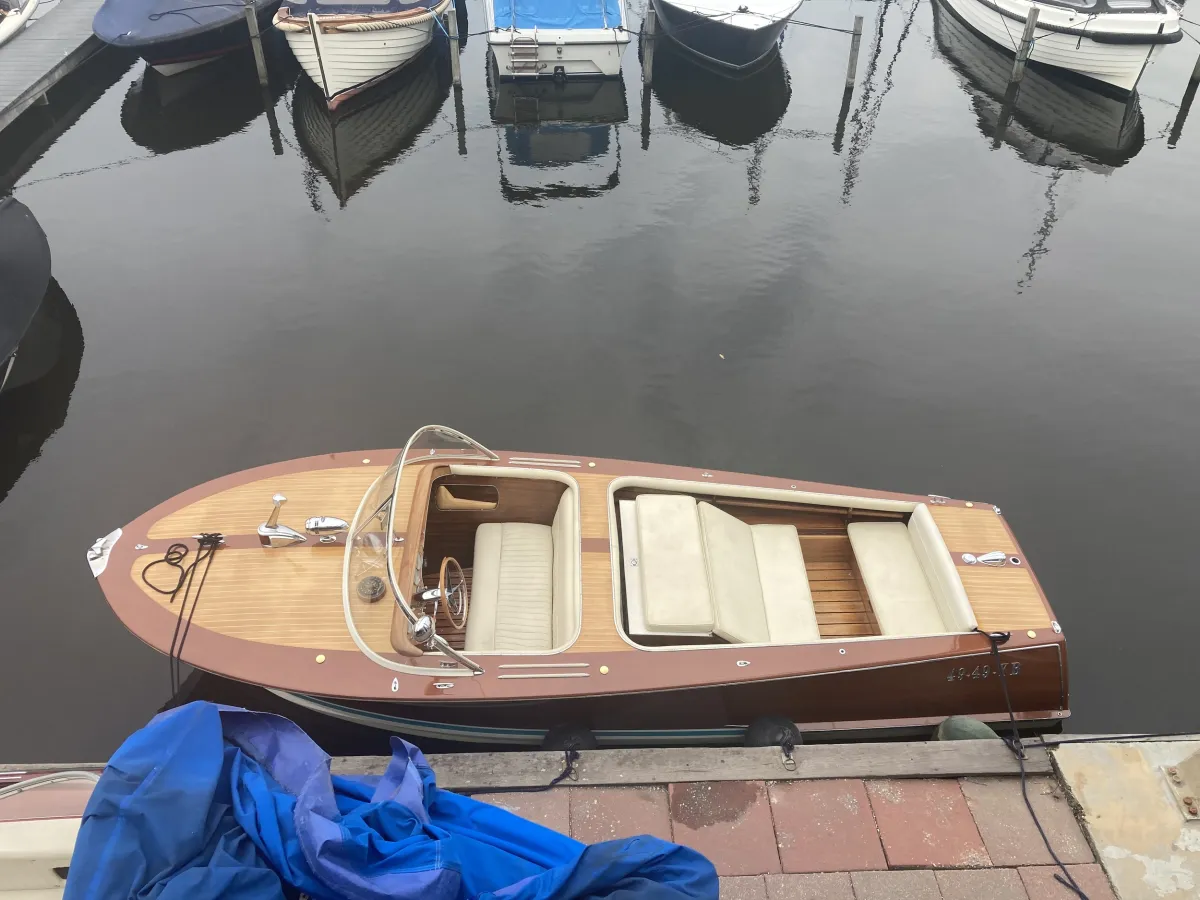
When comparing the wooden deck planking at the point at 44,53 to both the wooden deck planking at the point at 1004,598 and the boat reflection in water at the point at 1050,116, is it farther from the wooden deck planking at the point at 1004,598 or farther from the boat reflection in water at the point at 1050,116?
the boat reflection in water at the point at 1050,116

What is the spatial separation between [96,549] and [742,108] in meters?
15.9

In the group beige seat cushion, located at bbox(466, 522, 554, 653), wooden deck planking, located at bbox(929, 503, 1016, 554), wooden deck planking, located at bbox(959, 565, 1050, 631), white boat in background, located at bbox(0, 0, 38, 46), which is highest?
white boat in background, located at bbox(0, 0, 38, 46)

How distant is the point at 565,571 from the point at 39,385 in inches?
321

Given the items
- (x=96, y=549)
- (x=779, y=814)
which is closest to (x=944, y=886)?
(x=779, y=814)

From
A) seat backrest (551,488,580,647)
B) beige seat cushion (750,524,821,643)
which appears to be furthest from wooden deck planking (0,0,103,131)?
beige seat cushion (750,524,821,643)

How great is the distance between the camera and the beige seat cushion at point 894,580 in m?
5.77

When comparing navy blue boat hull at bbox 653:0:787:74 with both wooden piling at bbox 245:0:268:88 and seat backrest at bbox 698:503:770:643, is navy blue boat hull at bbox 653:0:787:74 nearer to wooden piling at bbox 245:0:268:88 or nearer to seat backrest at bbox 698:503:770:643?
wooden piling at bbox 245:0:268:88

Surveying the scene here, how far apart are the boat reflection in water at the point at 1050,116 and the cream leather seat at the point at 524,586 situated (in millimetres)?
13990

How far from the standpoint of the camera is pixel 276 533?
219 inches

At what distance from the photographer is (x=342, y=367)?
9.87 m

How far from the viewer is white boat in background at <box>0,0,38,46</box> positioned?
17.1 m

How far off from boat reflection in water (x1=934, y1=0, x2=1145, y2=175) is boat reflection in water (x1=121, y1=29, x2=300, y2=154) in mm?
15882

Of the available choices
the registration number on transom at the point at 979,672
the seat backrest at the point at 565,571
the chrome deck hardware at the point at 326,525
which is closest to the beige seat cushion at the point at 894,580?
the registration number on transom at the point at 979,672

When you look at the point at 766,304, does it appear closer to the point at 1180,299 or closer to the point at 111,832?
the point at 1180,299
